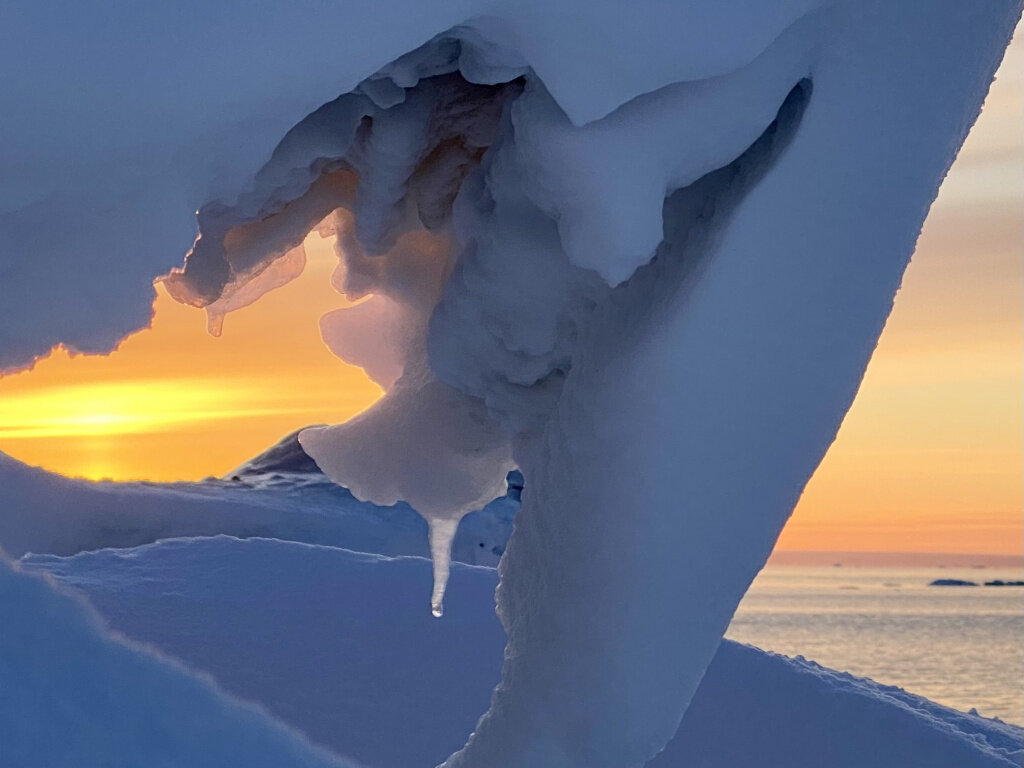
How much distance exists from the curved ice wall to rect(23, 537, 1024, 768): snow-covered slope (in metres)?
1.49

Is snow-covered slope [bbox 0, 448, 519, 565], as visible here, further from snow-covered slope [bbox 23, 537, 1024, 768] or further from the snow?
the snow

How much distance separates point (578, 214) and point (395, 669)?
3047 millimetres

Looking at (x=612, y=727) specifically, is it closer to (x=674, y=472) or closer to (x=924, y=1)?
(x=674, y=472)

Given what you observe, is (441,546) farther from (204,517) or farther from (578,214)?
(204,517)

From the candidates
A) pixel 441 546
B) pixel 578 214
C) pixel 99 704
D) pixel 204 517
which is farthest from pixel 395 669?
pixel 204 517

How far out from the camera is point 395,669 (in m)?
4.87

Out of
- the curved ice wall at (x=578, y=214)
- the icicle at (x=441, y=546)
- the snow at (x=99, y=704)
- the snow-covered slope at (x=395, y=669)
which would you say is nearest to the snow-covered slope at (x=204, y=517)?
the snow-covered slope at (x=395, y=669)

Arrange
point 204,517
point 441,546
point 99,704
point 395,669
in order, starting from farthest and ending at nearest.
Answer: point 204,517 < point 395,669 < point 441,546 < point 99,704

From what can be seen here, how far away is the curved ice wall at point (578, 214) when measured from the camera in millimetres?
1865

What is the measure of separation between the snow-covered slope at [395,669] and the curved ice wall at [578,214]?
1493mm

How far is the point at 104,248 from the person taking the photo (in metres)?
1.90

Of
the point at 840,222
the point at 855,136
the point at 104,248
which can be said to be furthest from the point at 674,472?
the point at 104,248

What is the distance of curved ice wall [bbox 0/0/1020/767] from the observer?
187 cm

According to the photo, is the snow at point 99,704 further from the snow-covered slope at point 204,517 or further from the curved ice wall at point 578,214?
the snow-covered slope at point 204,517
